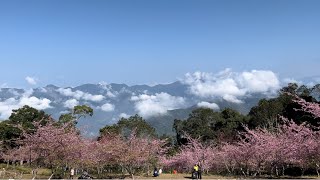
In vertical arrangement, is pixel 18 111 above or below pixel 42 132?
above

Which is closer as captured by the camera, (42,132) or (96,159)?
(42,132)

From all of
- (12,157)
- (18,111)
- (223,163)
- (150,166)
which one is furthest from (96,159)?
(18,111)

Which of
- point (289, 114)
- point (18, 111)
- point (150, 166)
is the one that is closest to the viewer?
point (150, 166)

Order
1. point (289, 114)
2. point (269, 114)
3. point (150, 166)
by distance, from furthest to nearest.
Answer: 1. point (269, 114)
2. point (289, 114)
3. point (150, 166)

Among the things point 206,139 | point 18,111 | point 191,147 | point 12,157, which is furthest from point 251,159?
point 18,111

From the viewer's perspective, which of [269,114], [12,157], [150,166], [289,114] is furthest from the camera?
[269,114]

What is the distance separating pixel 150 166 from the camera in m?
48.3

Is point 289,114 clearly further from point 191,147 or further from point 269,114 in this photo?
point 191,147

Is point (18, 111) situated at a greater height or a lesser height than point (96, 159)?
greater

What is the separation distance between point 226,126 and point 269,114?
1324 centimetres

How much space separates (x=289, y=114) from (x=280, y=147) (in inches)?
1208

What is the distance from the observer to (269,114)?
68.2m

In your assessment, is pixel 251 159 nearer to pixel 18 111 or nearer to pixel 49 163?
pixel 49 163

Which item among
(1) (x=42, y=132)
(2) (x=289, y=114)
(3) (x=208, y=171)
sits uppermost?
(2) (x=289, y=114)
